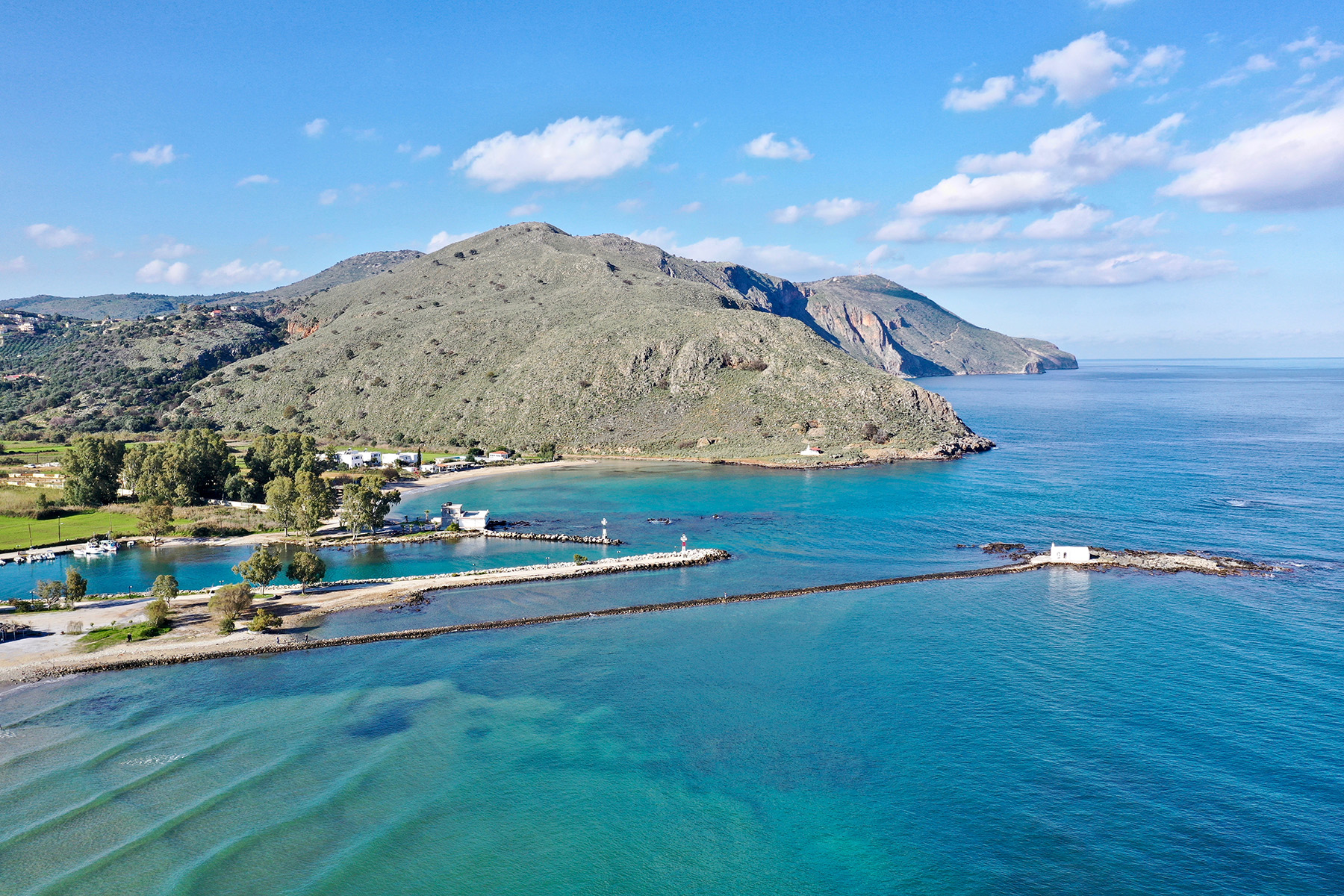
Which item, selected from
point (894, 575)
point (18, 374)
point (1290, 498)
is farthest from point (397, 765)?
point (18, 374)

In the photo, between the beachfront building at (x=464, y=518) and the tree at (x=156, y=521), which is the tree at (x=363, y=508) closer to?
the beachfront building at (x=464, y=518)

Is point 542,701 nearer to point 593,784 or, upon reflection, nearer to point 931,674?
point 593,784

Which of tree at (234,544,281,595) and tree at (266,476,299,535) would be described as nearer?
tree at (234,544,281,595)

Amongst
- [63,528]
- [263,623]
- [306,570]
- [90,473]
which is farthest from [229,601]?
[90,473]

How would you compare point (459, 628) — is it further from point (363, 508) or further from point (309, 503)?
point (309, 503)

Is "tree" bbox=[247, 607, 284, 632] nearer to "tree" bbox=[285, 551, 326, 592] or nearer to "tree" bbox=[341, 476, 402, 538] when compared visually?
"tree" bbox=[285, 551, 326, 592]

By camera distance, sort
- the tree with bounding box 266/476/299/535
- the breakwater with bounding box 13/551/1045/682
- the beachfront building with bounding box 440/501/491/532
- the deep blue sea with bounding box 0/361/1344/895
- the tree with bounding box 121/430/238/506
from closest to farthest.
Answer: the deep blue sea with bounding box 0/361/1344/895 → the breakwater with bounding box 13/551/1045/682 → the tree with bounding box 266/476/299/535 → the beachfront building with bounding box 440/501/491/532 → the tree with bounding box 121/430/238/506

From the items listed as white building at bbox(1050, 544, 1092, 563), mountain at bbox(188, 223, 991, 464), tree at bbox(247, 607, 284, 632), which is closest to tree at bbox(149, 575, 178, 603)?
tree at bbox(247, 607, 284, 632)
